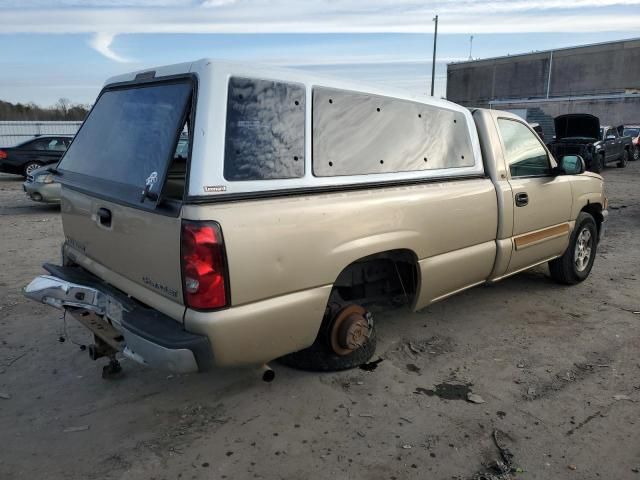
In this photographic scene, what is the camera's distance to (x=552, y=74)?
160 ft

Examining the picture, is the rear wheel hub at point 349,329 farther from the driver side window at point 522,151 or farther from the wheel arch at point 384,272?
the driver side window at point 522,151

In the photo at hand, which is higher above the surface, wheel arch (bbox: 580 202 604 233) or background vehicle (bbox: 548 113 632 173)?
background vehicle (bbox: 548 113 632 173)

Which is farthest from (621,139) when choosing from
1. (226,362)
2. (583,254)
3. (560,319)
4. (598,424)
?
(226,362)

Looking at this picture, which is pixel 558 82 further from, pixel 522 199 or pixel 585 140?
pixel 522 199

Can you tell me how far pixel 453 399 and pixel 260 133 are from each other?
209 centimetres

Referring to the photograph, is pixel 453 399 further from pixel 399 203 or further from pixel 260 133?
pixel 260 133

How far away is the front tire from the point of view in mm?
5441

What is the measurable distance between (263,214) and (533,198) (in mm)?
2892

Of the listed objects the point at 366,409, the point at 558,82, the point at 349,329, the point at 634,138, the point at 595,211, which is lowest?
the point at 366,409

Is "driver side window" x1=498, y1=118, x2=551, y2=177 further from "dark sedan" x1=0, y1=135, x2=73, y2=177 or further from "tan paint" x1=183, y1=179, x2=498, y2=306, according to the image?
"dark sedan" x1=0, y1=135, x2=73, y2=177

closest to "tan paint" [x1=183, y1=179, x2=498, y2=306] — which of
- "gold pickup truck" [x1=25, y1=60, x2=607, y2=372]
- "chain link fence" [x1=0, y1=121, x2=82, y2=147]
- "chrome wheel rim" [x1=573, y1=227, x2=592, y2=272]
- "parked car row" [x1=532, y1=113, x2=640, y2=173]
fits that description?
"gold pickup truck" [x1=25, y1=60, x2=607, y2=372]

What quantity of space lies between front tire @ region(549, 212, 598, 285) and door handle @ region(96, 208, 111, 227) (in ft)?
14.4

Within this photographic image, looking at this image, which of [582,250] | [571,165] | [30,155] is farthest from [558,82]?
[571,165]

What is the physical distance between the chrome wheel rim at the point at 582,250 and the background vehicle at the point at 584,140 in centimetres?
1191
